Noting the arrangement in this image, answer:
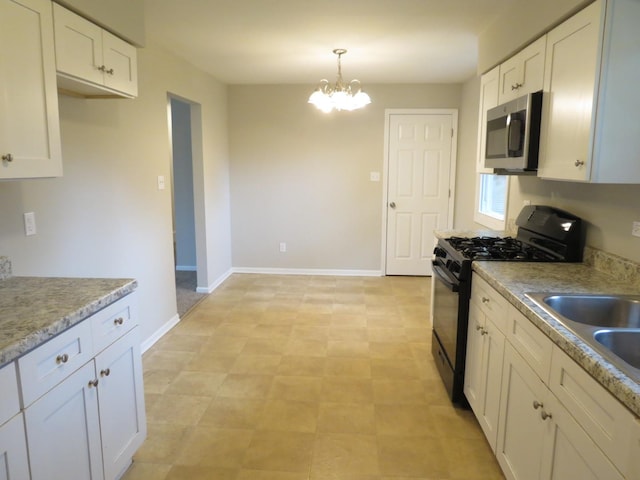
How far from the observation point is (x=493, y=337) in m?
2.09

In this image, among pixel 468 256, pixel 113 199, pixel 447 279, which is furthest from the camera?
pixel 113 199

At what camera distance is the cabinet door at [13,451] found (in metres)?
1.23

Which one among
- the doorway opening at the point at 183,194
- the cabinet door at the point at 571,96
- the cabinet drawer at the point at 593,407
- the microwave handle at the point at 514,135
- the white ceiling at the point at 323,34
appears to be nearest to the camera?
the cabinet drawer at the point at 593,407

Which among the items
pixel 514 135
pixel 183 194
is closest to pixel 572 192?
pixel 514 135

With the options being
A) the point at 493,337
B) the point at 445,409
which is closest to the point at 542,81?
the point at 493,337

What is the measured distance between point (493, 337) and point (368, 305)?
8.32 ft

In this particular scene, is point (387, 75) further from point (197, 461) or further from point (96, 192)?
point (197, 461)

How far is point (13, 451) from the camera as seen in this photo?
126cm

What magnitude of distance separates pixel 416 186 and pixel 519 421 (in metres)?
4.04

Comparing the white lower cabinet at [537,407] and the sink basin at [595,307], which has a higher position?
the sink basin at [595,307]

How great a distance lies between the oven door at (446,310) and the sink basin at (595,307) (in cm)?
71

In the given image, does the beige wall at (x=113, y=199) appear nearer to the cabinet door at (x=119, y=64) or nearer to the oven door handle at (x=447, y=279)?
the cabinet door at (x=119, y=64)

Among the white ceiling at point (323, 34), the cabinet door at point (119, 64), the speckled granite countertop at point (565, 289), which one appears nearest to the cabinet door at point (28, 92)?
the cabinet door at point (119, 64)

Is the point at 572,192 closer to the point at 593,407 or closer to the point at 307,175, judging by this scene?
the point at 593,407
